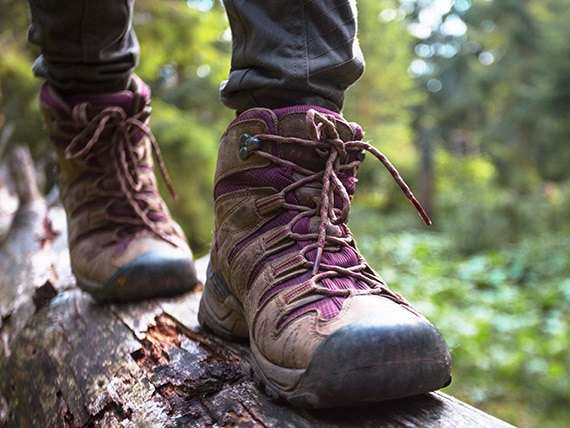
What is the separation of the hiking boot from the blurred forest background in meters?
0.20

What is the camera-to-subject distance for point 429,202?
10117mm

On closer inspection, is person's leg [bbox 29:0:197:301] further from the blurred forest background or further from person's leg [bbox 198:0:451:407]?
the blurred forest background

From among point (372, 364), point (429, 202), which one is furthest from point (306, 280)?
point (429, 202)

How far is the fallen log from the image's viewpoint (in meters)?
0.82

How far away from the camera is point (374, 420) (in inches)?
31.1

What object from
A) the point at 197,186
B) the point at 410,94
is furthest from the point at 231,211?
the point at 410,94

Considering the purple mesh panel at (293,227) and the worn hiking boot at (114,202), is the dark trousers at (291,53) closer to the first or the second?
the purple mesh panel at (293,227)

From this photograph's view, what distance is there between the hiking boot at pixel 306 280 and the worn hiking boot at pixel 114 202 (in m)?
0.29

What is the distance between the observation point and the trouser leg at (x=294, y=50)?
3.42ft

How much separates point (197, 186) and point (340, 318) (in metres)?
3.83

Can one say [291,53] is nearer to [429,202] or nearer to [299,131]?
[299,131]

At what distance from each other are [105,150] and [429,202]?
9221 millimetres

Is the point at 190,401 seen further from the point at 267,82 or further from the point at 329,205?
the point at 267,82

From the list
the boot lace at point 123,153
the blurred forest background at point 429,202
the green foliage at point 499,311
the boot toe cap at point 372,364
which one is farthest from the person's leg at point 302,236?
the green foliage at point 499,311
